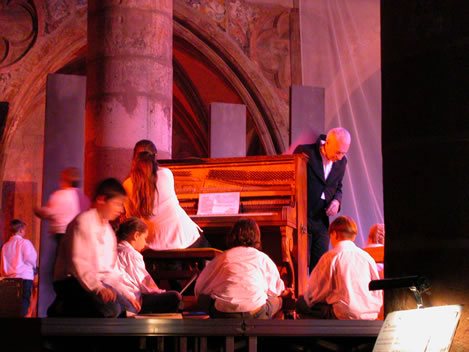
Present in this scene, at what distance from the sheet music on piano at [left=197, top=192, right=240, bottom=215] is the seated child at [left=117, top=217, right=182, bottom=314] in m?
2.04

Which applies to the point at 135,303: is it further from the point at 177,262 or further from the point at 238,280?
the point at 177,262

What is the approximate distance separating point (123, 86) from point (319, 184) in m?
2.30

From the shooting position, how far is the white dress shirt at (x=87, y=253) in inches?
176

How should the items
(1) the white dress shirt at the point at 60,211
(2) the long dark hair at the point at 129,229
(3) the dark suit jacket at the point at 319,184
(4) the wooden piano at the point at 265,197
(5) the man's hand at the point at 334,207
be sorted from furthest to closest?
(3) the dark suit jacket at the point at 319,184, (5) the man's hand at the point at 334,207, (4) the wooden piano at the point at 265,197, (1) the white dress shirt at the point at 60,211, (2) the long dark hair at the point at 129,229

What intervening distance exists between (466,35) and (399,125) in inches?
19.7

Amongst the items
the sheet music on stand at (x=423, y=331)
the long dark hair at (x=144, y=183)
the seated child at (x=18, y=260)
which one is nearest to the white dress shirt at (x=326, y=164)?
the long dark hair at (x=144, y=183)

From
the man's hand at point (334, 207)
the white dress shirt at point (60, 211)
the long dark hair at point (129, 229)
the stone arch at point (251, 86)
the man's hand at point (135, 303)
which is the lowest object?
the man's hand at point (135, 303)

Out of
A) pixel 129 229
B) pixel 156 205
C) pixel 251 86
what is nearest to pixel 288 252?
pixel 156 205

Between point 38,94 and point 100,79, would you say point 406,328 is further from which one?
point 38,94

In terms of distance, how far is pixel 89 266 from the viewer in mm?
4492

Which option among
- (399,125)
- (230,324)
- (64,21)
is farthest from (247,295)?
(64,21)

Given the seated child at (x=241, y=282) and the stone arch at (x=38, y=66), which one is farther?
the stone arch at (x=38, y=66)

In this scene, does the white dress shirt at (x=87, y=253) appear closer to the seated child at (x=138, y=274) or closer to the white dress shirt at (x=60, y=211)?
the seated child at (x=138, y=274)

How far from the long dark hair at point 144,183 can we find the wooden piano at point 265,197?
3.36ft
